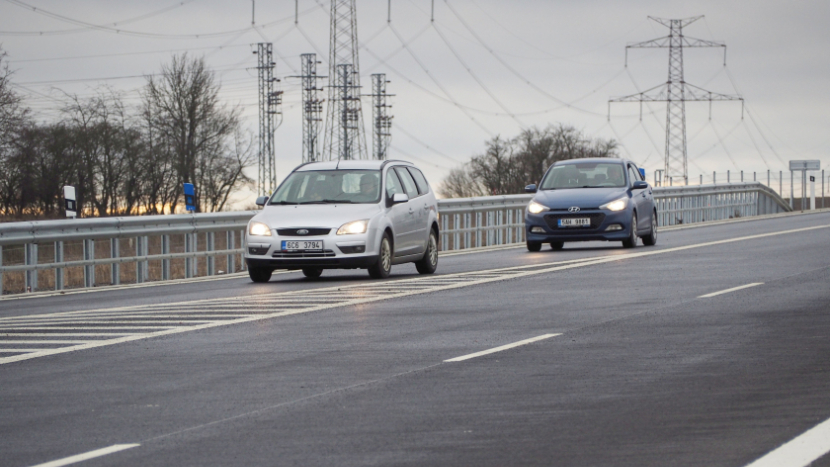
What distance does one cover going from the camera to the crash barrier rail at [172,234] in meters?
21.5

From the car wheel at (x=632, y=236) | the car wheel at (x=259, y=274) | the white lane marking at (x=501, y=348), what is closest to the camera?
the white lane marking at (x=501, y=348)

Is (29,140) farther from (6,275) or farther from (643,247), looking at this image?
(643,247)

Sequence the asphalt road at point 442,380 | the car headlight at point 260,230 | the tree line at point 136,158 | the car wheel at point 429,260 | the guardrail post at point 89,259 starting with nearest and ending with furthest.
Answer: the asphalt road at point 442,380 → the car headlight at point 260,230 → the car wheel at point 429,260 → the guardrail post at point 89,259 → the tree line at point 136,158

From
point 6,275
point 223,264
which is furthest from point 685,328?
point 223,264

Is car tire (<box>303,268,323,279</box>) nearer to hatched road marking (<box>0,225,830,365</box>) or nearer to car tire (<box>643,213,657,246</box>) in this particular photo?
hatched road marking (<box>0,225,830,365</box>)

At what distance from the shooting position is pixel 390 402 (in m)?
7.88

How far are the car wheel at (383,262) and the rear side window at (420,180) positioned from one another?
219 centimetres

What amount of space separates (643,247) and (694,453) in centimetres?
2099

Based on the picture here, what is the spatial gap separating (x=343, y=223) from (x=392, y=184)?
5.73 ft

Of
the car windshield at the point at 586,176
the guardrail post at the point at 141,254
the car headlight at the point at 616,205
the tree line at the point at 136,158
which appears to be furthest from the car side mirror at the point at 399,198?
the tree line at the point at 136,158

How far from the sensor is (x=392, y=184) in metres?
20.2

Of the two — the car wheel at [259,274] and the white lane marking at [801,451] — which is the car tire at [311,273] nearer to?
the car wheel at [259,274]

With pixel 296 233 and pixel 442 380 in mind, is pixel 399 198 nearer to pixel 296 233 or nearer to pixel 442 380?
pixel 296 233

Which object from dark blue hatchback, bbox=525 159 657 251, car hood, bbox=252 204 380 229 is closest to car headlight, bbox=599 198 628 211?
dark blue hatchback, bbox=525 159 657 251
